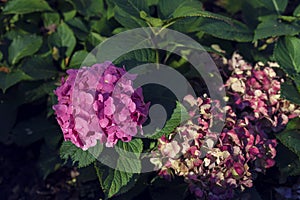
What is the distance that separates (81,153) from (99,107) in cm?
26

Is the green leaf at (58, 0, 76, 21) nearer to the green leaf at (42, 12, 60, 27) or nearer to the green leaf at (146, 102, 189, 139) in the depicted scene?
the green leaf at (42, 12, 60, 27)

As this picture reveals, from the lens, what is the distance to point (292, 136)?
2105 mm

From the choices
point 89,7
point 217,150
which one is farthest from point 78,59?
point 217,150

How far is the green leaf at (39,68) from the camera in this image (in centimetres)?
234

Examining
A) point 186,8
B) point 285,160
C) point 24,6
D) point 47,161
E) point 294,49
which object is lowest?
point 47,161

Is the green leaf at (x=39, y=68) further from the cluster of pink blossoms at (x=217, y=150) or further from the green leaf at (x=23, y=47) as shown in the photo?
the cluster of pink blossoms at (x=217, y=150)

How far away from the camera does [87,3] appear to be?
2.62 meters

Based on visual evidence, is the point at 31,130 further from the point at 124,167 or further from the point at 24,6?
the point at 124,167

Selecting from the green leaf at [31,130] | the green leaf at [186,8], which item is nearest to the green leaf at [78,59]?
the green leaf at [31,130]

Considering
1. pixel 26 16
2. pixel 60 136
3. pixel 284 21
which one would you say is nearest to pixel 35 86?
pixel 60 136

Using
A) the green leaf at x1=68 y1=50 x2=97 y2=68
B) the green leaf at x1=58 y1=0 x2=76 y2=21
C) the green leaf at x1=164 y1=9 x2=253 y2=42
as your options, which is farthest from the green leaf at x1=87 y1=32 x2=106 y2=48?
the green leaf at x1=164 y1=9 x2=253 y2=42

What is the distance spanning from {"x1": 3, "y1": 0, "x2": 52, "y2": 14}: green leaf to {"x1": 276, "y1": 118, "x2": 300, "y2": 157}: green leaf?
1263mm

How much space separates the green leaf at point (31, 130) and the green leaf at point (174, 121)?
703 mm

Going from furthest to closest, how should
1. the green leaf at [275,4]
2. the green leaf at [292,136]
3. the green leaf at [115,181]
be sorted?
the green leaf at [275,4], the green leaf at [292,136], the green leaf at [115,181]
